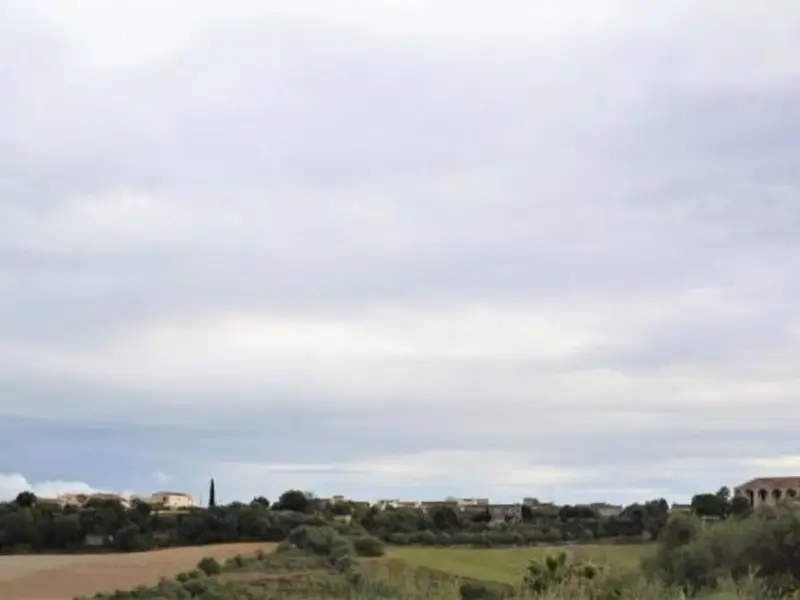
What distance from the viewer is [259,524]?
66438mm

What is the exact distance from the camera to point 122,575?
5056 cm

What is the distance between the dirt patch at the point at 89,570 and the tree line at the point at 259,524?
18.7ft

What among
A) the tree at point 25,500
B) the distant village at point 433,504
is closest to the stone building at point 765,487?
the distant village at point 433,504

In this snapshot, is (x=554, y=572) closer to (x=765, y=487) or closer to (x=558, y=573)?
(x=558, y=573)

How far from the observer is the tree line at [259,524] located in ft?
206

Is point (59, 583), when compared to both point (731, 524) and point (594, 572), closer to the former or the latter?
point (731, 524)

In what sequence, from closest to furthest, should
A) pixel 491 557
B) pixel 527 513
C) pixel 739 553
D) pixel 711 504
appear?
1. pixel 739 553
2. pixel 491 557
3. pixel 711 504
4. pixel 527 513

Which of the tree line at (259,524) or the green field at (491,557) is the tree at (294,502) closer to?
the tree line at (259,524)

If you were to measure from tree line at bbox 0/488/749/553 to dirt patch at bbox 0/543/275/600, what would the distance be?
5.69 metres

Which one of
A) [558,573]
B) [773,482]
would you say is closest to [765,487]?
[773,482]

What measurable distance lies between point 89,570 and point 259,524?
581 inches

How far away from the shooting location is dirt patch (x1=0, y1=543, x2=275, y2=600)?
1865 inches

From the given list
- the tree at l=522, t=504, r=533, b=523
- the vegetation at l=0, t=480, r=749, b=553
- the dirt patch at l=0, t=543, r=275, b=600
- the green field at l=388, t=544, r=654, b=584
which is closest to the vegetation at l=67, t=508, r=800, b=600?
the green field at l=388, t=544, r=654, b=584

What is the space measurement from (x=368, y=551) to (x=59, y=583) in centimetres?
1101
